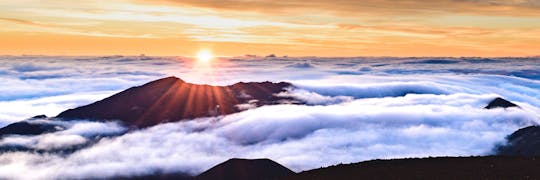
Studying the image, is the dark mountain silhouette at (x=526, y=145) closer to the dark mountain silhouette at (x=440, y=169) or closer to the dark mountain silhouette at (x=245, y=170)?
the dark mountain silhouette at (x=245, y=170)

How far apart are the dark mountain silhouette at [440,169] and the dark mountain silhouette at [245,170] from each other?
86440 millimetres

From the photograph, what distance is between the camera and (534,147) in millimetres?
166875

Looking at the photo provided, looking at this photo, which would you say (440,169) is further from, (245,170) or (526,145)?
(526,145)

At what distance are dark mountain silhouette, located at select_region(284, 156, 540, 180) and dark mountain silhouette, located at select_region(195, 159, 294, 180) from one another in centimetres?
8644

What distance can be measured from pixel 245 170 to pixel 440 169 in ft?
326

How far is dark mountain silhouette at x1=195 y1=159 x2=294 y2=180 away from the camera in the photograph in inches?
5344

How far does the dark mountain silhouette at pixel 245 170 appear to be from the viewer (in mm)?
135750

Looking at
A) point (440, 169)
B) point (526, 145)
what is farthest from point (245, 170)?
point (440, 169)

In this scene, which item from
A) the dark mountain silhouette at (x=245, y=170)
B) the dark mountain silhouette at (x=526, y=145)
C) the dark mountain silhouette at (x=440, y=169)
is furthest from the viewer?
the dark mountain silhouette at (x=526, y=145)

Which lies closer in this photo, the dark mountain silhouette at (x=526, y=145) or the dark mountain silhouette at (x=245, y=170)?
the dark mountain silhouette at (x=245, y=170)

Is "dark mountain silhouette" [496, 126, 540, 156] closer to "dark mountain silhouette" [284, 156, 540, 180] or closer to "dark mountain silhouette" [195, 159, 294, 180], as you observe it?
"dark mountain silhouette" [195, 159, 294, 180]

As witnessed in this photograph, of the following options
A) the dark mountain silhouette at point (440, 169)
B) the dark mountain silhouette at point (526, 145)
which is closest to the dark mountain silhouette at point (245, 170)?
the dark mountain silhouette at point (526, 145)

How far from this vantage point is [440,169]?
43094mm

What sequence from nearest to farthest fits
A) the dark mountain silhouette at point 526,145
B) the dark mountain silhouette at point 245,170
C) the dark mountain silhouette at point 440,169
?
the dark mountain silhouette at point 440,169 → the dark mountain silhouette at point 245,170 → the dark mountain silhouette at point 526,145
